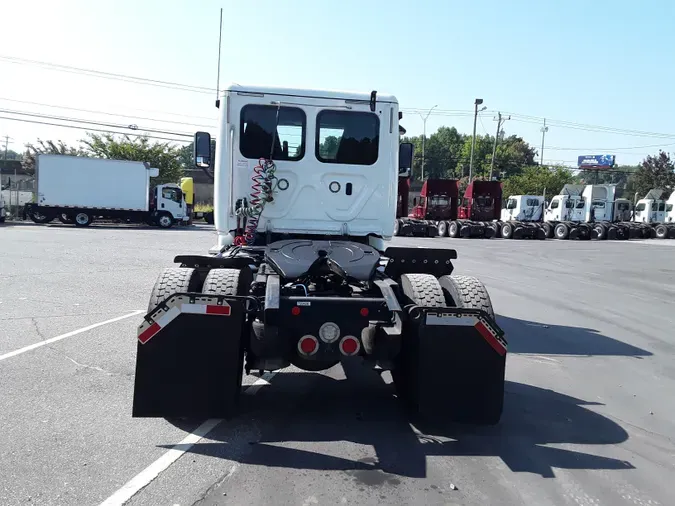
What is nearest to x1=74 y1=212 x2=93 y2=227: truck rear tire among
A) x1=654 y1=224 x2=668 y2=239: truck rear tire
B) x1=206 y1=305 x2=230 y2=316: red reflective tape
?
x1=206 y1=305 x2=230 y2=316: red reflective tape

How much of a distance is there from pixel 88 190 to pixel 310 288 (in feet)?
105

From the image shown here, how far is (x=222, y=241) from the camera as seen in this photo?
22.9ft

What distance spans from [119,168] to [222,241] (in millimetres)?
29818

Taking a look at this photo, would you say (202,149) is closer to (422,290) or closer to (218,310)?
(218,310)

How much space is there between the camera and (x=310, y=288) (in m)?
5.33

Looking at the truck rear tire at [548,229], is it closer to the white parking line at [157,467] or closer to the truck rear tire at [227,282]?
the truck rear tire at [227,282]

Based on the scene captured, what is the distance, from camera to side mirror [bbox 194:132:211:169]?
7.18m

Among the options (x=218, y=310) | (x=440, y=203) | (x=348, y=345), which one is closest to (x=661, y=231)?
(x=440, y=203)

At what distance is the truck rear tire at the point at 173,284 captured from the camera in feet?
15.5

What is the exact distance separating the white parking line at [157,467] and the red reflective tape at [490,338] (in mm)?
2265

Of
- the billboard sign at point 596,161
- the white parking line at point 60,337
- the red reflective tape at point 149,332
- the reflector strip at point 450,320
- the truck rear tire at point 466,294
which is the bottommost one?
the white parking line at point 60,337

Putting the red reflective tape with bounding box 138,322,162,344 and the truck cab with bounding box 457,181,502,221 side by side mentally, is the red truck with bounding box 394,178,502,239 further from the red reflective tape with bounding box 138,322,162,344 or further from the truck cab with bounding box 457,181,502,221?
the red reflective tape with bounding box 138,322,162,344

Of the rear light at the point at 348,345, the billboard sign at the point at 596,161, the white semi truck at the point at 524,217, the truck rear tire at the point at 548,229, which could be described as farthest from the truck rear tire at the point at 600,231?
the billboard sign at the point at 596,161

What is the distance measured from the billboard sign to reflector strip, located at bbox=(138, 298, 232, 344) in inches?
3313
